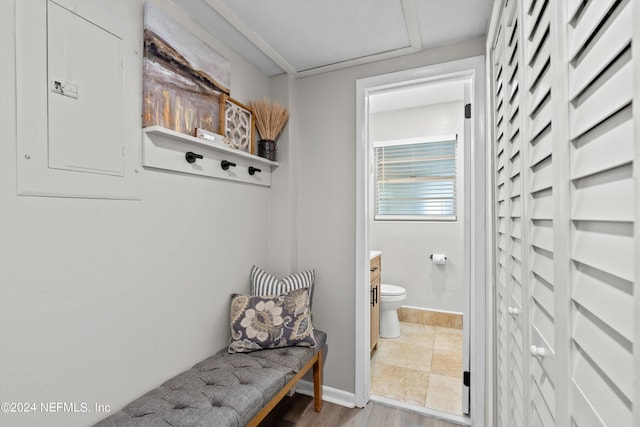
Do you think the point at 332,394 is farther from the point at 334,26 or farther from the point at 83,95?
the point at 334,26

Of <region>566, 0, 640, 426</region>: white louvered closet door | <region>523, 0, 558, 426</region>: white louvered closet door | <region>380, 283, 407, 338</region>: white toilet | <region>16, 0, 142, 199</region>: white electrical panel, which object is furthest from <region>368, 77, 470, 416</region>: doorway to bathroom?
<region>566, 0, 640, 426</region>: white louvered closet door

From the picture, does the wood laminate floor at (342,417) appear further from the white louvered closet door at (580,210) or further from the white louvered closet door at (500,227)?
the white louvered closet door at (580,210)

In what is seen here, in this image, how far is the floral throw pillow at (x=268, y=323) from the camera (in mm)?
1770

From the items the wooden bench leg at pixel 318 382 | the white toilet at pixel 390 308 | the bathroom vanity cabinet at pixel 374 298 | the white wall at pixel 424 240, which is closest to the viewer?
the wooden bench leg at pixel 318 382

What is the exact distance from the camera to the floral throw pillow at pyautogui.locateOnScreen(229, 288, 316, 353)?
177 cm

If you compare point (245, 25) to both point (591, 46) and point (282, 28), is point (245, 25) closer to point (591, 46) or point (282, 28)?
point (282, 28)

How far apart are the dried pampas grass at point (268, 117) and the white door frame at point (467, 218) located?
0.54 m

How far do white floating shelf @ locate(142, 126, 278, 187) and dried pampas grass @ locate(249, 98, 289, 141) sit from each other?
21 centimetres

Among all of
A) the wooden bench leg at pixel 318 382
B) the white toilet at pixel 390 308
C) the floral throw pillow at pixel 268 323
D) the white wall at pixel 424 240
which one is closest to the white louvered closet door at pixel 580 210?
the floral throw pillow at pixel 268 323

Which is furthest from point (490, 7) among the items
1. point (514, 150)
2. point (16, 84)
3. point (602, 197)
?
point (16, 84)

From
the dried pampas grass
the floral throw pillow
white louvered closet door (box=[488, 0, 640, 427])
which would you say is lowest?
the floral throw pillow

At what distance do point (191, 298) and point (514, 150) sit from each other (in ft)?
5.33

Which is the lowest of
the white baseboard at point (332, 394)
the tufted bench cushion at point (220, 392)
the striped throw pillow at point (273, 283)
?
the white baseboard at point (332, 394)

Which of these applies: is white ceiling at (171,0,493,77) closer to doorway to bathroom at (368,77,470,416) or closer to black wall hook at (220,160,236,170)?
black wall hook at (220,160,236,170)
